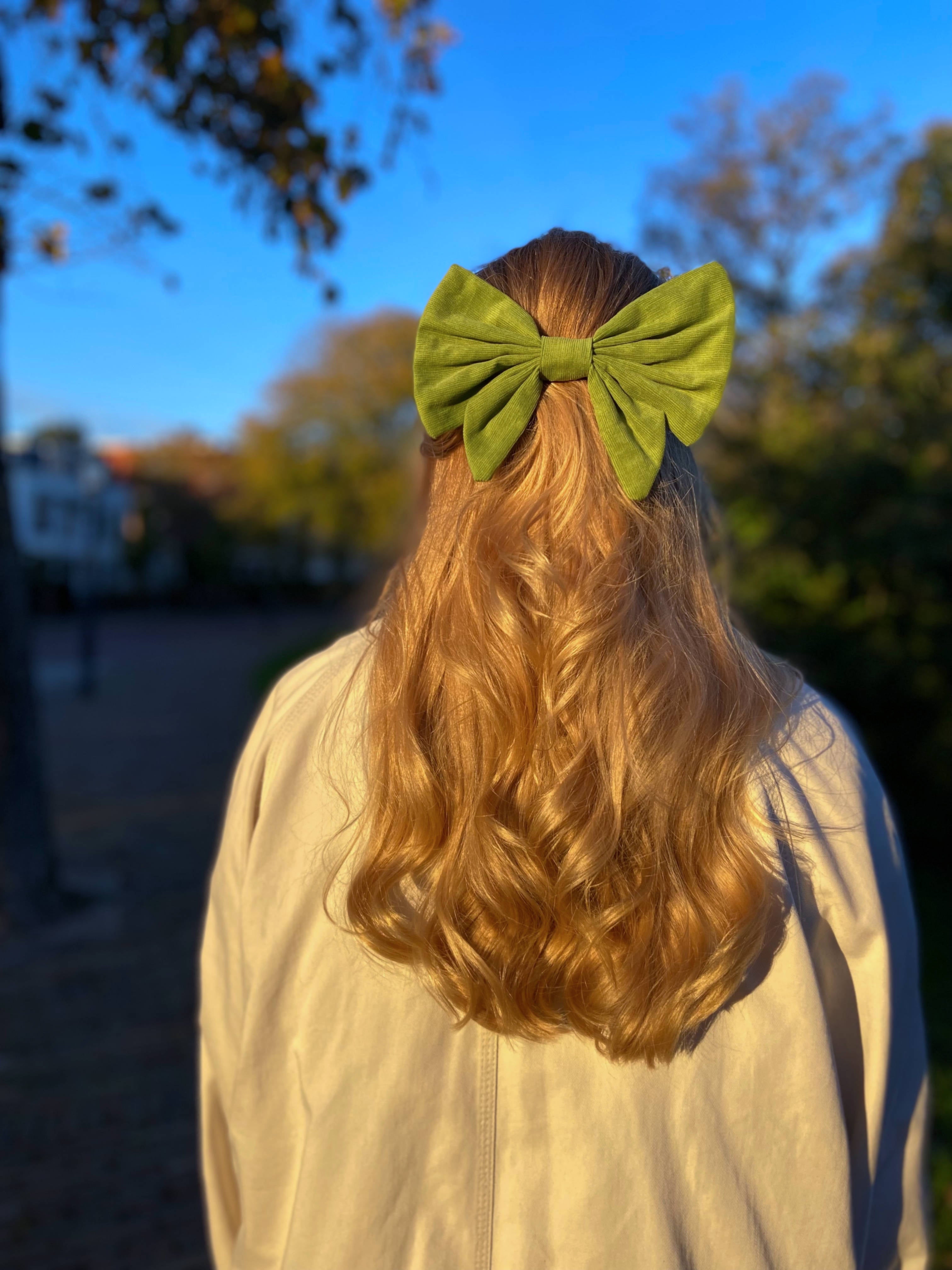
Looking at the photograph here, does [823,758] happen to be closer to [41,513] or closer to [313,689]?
[313,689]

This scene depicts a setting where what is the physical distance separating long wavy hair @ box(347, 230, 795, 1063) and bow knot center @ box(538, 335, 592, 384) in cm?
3

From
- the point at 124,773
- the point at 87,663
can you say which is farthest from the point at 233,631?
the point at 124,773

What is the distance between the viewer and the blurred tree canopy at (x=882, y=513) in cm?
634

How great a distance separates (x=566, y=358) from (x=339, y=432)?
34013mm

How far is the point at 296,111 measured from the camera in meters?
4.18

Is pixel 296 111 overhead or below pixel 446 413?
overhead

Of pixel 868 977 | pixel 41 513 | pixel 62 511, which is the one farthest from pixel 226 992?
pixel 62 511

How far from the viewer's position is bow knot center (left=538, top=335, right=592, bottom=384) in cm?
110

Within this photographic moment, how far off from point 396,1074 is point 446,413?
85 cm

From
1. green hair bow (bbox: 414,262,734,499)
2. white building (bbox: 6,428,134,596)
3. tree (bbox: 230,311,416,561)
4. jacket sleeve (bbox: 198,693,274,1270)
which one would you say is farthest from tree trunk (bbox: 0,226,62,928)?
white building (bbox: 6,428,134,596)

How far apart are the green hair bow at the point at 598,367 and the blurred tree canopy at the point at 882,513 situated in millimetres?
4935

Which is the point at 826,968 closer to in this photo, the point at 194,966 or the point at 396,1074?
the point at 396,1074

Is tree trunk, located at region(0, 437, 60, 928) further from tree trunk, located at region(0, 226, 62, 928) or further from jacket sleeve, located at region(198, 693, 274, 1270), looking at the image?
jacket sleeve, located at region(198, 693, 274, 1270)

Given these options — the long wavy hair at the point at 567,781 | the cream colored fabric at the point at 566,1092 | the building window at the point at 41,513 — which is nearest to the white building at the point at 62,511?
the building window at the point at 41,513
